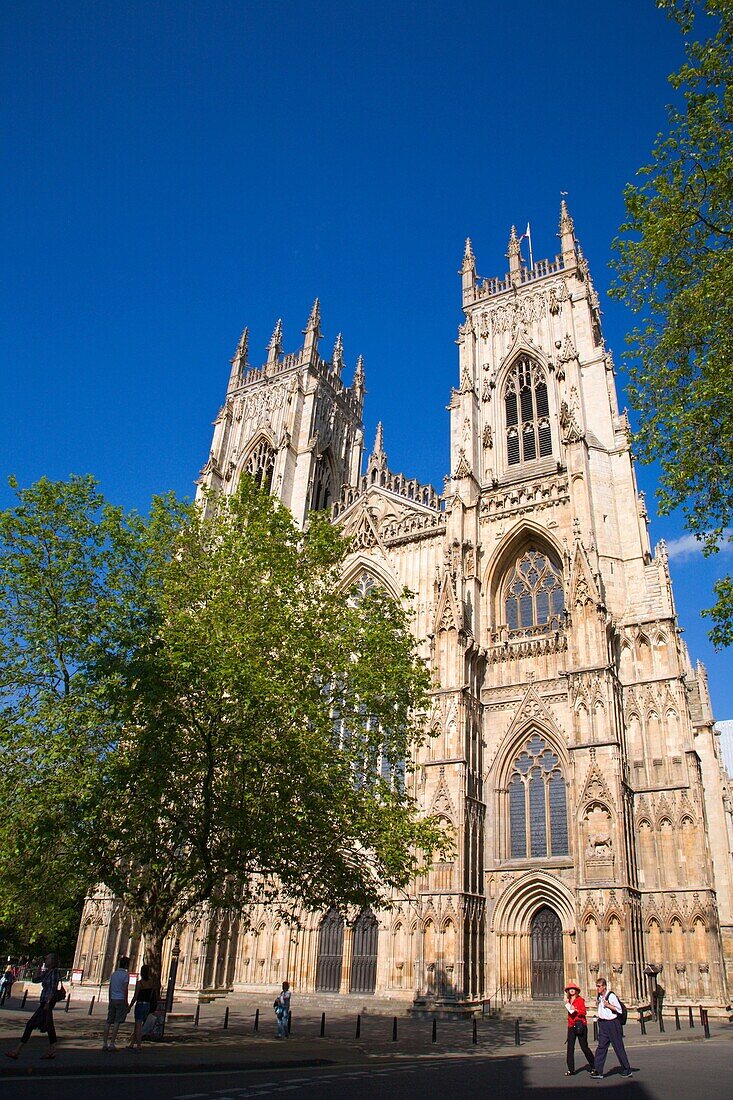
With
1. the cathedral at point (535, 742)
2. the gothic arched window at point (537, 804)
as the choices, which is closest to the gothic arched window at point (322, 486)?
the cathedral at point (535, 742)

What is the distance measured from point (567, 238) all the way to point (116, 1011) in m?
37.8

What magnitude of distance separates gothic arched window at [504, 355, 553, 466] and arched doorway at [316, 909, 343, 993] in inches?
782

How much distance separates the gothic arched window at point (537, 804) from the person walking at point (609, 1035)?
12.5 meters

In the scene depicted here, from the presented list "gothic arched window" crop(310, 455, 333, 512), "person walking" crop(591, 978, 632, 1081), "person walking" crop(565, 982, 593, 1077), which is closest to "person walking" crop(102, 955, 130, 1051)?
"person walking" crop(565, 982, 593, 1077)

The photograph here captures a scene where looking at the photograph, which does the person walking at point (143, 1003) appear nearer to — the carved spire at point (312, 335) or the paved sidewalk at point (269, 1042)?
the paved sidewalk at point (269, 1042)

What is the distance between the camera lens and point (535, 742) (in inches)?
1037

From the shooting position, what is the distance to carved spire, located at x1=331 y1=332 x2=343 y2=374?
48.7 meters

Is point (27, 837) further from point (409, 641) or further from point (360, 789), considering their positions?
point (409, 641)

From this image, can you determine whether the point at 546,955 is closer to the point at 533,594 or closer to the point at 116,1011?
the point at 533,594

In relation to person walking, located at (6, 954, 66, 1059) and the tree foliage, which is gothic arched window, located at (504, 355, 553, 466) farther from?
person walking, located at (6, 954, 66, 1059)

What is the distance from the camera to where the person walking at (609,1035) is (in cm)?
1154

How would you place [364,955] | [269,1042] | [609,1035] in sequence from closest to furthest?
[609,1035] < [269,1042] < [364,955]

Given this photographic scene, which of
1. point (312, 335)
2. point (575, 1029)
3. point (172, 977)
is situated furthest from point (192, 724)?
point (312, 335)

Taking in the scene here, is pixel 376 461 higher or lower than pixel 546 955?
higher
